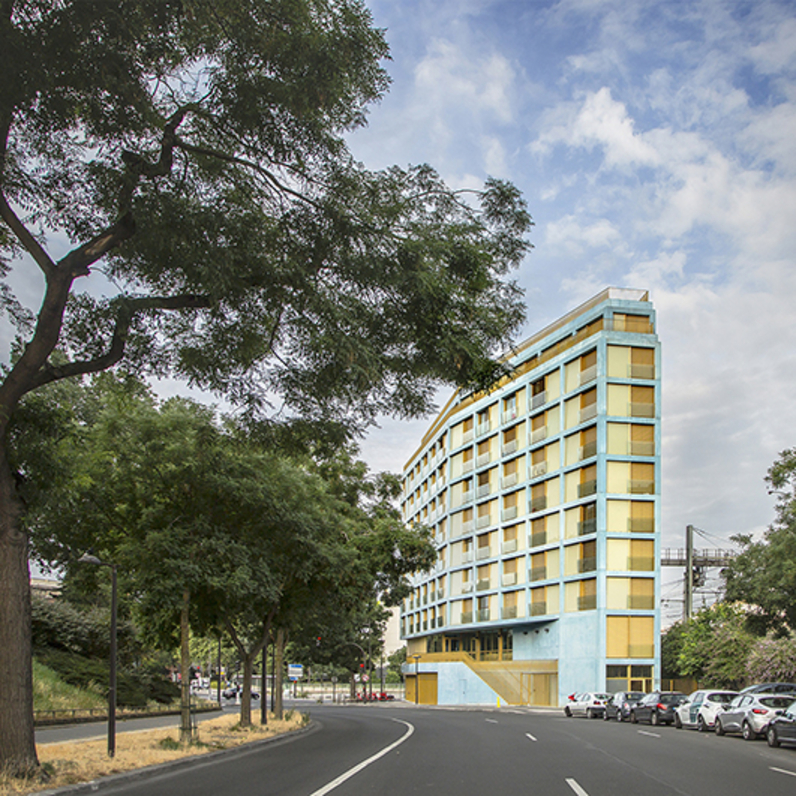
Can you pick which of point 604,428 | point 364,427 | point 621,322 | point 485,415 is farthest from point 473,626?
point 364,427

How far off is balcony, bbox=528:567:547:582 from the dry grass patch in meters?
35.0

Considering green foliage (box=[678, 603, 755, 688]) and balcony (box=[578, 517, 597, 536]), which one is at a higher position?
balcony (box=[578, 517, 597, 536])

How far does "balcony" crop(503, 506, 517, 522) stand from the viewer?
63750 mm

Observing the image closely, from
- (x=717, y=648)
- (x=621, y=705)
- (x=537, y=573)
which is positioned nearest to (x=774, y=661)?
(x=717, y=648)

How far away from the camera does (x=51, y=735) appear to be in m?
26.5

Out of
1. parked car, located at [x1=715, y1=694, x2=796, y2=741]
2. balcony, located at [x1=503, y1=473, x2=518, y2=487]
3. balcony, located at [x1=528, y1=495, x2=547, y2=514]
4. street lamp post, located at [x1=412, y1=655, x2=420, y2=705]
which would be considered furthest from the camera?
street lamp post, located at [x1=412, y1=655, x2=420, y2=705]

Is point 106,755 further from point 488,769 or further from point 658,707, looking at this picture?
point 658,707

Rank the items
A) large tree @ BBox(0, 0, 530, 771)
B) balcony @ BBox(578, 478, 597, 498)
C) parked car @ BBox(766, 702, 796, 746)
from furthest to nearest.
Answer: balcony @ BBox(578, 478, 597, 498)
parked car @ BBox(766, 702, 796, 746)
large tree @ BBox(0, 0, 530, 771)

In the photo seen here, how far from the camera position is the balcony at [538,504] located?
5994 cm

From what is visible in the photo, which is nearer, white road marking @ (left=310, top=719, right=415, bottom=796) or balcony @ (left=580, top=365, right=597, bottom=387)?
white road marking @ (left=310, top=719, right=415, bottom=796)

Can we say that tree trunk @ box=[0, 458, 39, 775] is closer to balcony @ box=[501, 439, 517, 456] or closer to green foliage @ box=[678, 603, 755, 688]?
green foliage @ box=[678, 603, 755, 688]

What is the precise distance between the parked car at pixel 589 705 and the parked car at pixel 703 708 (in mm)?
10607

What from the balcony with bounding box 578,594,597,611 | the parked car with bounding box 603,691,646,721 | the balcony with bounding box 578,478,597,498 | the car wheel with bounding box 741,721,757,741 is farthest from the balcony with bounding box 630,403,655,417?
the car wheel with bounding box 741,721,757,741

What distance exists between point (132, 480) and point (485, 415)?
51.1m
